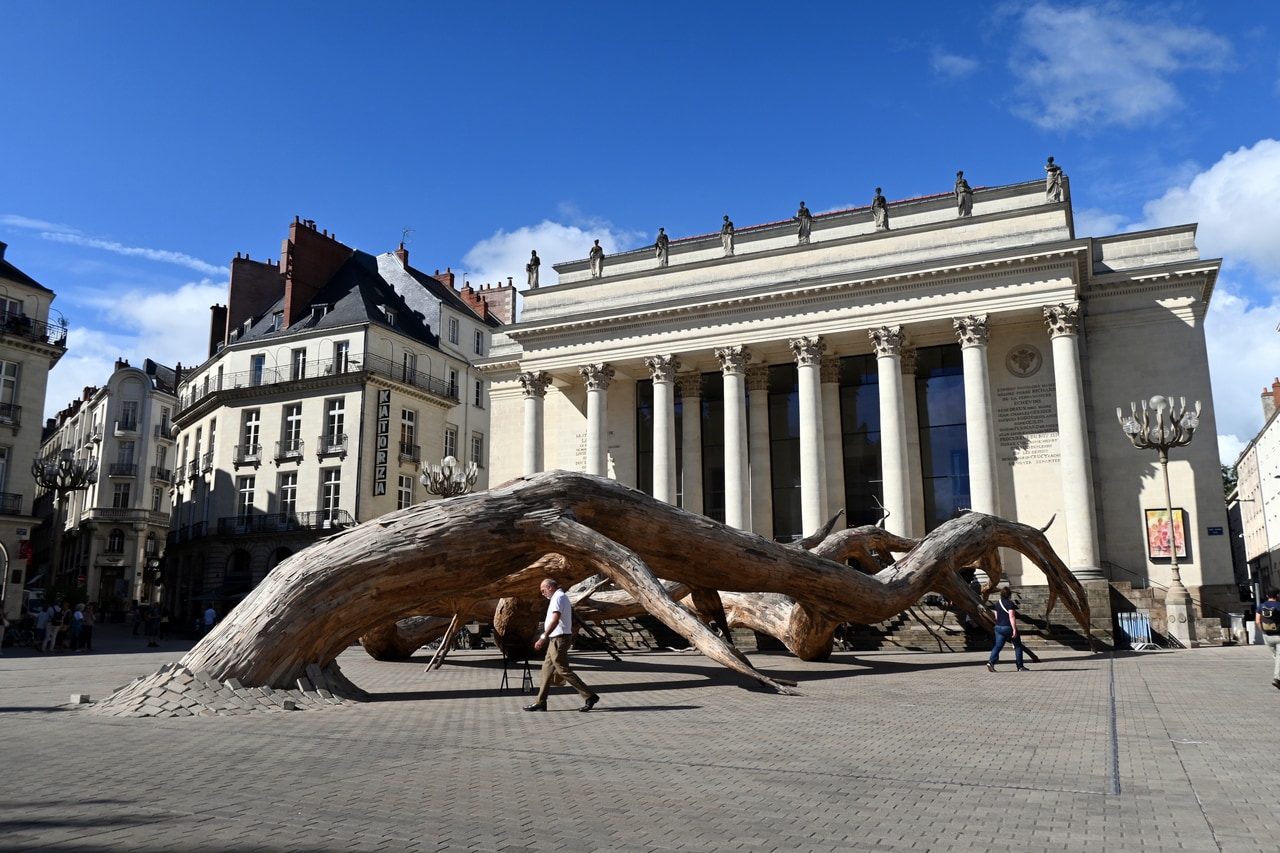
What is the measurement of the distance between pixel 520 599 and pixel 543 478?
4.87 metres

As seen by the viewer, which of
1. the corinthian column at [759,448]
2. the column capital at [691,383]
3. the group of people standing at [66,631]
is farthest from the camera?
the column capital at [691,383]

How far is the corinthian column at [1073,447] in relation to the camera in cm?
2825

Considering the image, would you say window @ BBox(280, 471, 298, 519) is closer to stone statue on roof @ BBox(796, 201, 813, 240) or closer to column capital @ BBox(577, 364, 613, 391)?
column capital @ BBox(577, 364, 613, 391)

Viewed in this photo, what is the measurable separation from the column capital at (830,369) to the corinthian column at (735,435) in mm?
2935

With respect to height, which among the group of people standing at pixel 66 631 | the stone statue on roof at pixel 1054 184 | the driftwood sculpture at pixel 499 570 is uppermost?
the stone statue on roof at pixel 1054 184

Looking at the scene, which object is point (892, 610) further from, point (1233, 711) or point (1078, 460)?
point (1078, 460)

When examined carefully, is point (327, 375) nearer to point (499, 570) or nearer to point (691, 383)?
point (691, 383)

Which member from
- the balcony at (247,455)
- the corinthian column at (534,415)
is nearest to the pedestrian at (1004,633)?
the corinthian column at (534,415)

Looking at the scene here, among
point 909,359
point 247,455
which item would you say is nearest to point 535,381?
point 909,359

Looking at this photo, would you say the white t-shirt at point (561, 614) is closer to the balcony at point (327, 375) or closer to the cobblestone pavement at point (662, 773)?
the cobblestone pavement at point (662, 773)

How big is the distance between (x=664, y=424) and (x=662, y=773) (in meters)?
28.9

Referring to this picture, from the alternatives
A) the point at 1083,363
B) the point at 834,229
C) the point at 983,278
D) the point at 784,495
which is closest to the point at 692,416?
the point at 784,495

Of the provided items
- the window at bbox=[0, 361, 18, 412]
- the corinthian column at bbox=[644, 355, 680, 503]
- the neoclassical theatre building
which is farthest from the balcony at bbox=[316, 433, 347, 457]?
the corinthian column at bbox=[644, 355, 680, 503]

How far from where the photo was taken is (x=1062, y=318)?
29.8m
